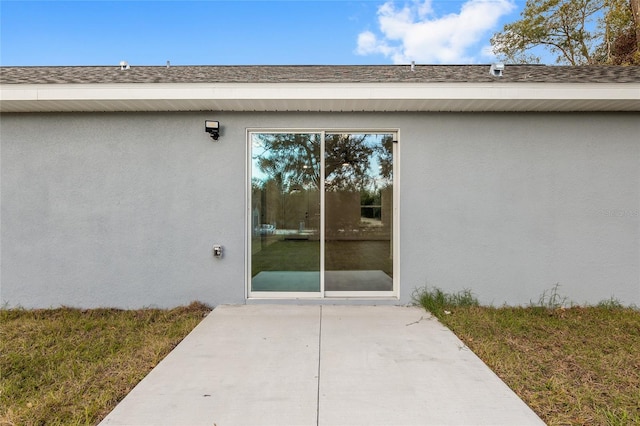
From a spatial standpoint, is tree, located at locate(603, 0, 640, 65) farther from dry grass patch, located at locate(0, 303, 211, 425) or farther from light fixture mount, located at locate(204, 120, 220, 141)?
dry grass patch, located at locate(0, 303, 211, 425)

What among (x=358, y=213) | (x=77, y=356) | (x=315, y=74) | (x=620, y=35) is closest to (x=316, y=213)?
(x=358, y=213)

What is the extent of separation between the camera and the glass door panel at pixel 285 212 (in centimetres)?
423

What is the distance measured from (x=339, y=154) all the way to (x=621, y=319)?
3.90 m

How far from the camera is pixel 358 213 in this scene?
169 inches

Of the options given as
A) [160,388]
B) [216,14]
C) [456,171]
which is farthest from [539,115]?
[216,14]

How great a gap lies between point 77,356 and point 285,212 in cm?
258

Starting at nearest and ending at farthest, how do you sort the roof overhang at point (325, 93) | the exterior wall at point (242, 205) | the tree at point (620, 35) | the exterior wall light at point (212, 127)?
the roof overhang at point (325, 93) → the exterior wall light at point (212, 127) → the exterior wall at point (242, 205) → the tree at point (620, 35)

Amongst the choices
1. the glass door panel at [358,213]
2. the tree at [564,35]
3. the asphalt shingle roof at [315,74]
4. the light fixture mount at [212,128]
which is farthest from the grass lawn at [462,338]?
the tree at [564,35]

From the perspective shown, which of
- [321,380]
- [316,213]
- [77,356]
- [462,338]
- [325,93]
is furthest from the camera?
[316,213]

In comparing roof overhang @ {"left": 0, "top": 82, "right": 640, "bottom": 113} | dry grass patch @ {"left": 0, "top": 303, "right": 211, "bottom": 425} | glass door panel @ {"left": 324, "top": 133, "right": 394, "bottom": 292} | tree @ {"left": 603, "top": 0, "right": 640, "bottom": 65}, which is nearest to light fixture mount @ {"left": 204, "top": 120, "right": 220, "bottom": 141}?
roof overhang @ {"left": 0, "top": 82, "right": 640, "bottom": 113}

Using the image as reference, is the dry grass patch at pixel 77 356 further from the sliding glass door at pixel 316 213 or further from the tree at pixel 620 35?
the tree at pixel 620 35

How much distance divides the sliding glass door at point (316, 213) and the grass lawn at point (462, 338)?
3.36 feet

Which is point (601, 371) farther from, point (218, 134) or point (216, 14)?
point (216, 14)

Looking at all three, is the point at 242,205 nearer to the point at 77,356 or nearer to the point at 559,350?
the point at 77,356
